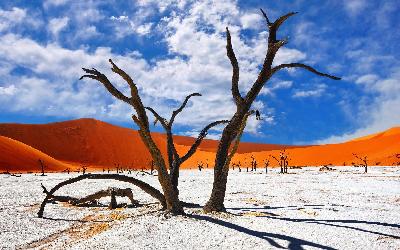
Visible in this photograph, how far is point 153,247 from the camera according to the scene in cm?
510

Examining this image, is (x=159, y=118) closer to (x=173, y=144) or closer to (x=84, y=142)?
(x=173, y=144)

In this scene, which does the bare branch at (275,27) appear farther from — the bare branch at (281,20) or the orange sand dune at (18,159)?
the orange sand dune at (18,159)

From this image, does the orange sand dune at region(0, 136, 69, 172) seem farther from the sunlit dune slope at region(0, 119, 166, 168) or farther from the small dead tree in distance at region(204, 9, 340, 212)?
the small dead tree in distance at region(204, 9, 340, 212)

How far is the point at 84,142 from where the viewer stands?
257 ft

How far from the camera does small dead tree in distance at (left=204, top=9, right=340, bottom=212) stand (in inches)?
265

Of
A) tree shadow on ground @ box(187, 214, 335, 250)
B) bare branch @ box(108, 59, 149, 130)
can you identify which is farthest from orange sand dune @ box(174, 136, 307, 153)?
tree shadow on ground @ box(187, 214, 335, 250)

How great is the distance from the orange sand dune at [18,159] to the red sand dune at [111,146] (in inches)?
502

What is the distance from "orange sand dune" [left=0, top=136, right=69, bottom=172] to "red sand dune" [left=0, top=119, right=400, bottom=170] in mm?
12748

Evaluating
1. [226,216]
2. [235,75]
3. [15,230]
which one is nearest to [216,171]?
[226,216]

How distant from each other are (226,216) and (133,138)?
278ft

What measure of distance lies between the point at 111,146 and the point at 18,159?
35.7m

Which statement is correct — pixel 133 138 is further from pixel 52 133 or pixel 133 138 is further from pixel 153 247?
pixel 153 247

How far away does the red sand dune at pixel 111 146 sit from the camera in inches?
2525

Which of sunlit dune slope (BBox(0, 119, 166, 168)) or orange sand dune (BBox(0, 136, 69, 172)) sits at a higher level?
sunlit dune slope (BBox(0, 119, 166, 168))
